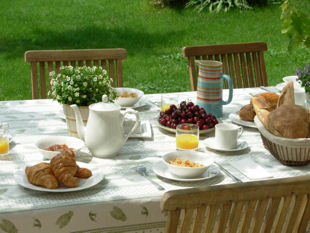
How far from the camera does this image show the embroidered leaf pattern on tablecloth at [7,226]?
163 centimetres

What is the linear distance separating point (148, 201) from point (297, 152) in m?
0.61

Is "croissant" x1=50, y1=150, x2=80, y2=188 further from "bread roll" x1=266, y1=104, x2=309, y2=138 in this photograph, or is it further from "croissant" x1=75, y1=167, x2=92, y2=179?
"bread roll" x1=266, y1=104, x2=309, y2=138

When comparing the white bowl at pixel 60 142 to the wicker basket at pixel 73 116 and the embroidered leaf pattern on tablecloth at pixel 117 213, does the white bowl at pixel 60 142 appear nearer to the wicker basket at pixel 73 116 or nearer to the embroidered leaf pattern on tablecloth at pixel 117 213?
the wicker basket at pixel 73 116

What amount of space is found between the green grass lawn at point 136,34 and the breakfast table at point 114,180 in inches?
137

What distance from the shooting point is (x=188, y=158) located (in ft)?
6.66

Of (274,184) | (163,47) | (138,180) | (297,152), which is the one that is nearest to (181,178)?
(138,180)

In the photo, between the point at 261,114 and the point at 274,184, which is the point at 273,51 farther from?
the point at 274,184

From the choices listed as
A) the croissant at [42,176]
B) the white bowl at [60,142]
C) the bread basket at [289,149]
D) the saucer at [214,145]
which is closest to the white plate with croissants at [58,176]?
the croissant at [42,176]

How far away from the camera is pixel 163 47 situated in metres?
7.37

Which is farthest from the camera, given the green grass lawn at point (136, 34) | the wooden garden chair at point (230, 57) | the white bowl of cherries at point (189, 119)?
the green grass lawn at point (136, 34)

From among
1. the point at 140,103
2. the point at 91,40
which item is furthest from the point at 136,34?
the point at 140,103

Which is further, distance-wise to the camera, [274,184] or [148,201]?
[148,201]

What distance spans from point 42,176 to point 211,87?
1058mm

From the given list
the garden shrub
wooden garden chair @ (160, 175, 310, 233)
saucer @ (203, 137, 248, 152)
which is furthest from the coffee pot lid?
the garden shrub
